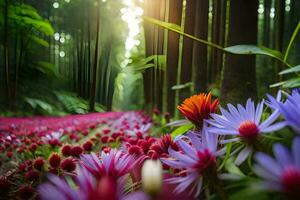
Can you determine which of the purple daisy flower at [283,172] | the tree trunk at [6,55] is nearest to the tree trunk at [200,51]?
the tree trunk at [6,55]

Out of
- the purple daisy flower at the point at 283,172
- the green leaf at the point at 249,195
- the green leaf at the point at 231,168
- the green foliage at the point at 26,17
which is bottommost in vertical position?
the green leaf at the point at 231,168

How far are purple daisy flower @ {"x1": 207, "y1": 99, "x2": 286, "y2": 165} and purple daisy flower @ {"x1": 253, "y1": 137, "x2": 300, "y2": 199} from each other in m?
0.08

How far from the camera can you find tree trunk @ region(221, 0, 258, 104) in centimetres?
137

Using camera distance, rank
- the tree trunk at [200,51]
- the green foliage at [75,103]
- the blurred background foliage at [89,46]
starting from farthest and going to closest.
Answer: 1. the tree trunk at [200,51]
2. the blurred background foliage at [89,46]
3. the green foliage at [75,103]

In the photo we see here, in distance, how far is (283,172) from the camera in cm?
29

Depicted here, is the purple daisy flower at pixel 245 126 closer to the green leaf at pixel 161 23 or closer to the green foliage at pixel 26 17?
the green leaf at pixel 161 23

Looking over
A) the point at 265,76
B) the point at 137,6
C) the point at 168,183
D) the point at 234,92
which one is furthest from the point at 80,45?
the point at 265,76

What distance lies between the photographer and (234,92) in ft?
4.67

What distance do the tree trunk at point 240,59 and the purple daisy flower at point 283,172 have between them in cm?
108

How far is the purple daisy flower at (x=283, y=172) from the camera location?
283 millimetres

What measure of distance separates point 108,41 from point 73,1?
0.69ft

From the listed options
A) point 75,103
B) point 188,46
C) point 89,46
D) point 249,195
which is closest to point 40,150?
point 75,103

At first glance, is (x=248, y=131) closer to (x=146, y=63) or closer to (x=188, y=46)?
(x=146, y=63)

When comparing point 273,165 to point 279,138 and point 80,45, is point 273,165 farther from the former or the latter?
point 80,45
